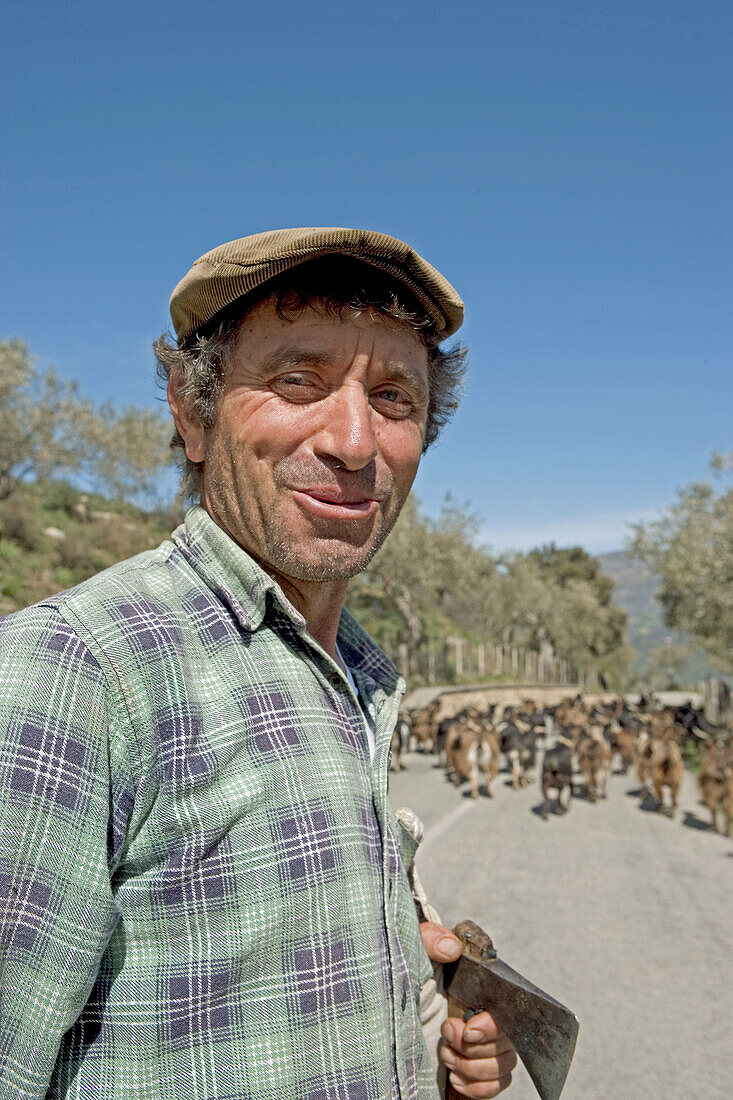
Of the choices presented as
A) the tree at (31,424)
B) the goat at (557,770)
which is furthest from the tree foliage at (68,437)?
the goat at (557,770)

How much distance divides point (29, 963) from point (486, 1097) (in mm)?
1310

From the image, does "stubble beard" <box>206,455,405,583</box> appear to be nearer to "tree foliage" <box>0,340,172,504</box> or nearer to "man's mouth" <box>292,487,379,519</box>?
"man's mouth" <box>292,487,379,519</box>

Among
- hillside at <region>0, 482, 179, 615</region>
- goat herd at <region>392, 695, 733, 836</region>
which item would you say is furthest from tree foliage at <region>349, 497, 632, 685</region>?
hillside at <region>0, 482, 179, 615</region>

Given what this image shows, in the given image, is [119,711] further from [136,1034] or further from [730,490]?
[730,490]

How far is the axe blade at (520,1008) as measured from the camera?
5.32ft

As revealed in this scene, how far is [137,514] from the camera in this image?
135 ft

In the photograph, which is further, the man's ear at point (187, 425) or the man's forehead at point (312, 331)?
the man's ear at point (187, 425)

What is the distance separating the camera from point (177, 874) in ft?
3.84

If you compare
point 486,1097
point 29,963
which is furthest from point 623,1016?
point 29,963

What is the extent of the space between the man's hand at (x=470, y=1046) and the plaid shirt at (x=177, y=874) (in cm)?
38

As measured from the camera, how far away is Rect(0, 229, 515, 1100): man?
1.09 m

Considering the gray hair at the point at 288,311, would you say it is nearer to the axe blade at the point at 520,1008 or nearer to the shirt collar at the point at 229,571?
the shirt collar at the point at 229,571

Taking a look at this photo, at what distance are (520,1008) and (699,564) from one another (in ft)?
90.7

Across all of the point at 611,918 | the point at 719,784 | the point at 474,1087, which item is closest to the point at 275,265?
the point at 474,1087
